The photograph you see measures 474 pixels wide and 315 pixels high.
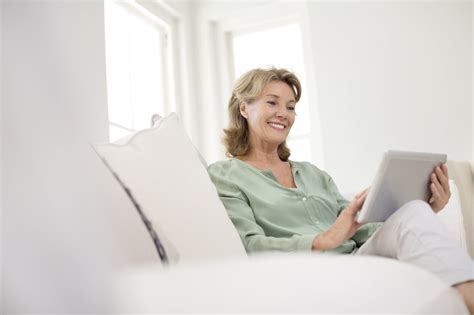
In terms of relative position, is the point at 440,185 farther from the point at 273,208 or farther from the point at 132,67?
the point at 132,67

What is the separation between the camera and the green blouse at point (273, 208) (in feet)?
4.25

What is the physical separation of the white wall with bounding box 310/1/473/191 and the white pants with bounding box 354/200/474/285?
76.1 inches

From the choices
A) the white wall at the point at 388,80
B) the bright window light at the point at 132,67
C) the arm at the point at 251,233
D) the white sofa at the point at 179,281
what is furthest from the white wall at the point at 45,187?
the white wall at the point at 388,80

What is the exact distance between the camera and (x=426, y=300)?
2.05 ft

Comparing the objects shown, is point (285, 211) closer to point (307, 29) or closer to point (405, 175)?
point (405, 175)

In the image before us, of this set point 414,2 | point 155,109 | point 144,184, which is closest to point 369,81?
point 414,2

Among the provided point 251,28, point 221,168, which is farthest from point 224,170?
point 251,28

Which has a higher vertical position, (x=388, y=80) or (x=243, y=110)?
(x=388, y=80)

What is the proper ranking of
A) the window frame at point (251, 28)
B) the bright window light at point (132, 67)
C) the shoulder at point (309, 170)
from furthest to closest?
the window frame at point (251, 28), the bright window light at point (132, 67), the shoulder at point (309, 170)

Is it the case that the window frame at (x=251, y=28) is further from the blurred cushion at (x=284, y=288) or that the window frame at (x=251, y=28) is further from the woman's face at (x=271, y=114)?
the blurred cushion at (x=284, y=288)

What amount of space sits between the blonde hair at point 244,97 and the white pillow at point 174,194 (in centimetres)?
63

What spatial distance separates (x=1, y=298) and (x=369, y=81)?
2.89 metres

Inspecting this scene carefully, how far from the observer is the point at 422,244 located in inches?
39.0

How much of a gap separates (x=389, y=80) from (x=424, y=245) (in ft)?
7.49
